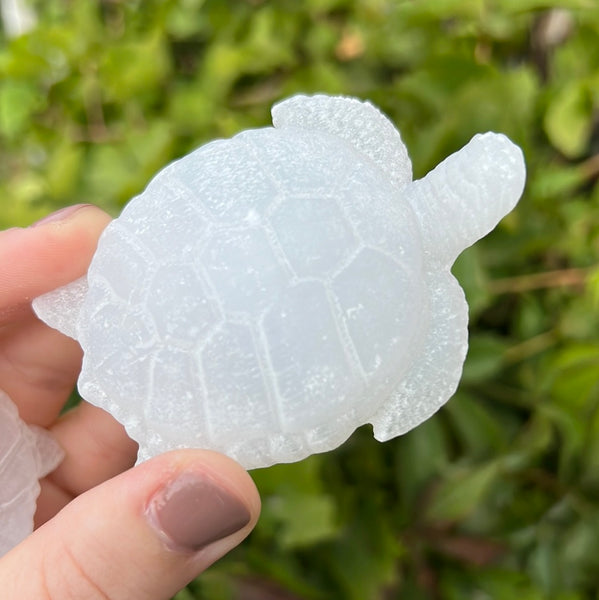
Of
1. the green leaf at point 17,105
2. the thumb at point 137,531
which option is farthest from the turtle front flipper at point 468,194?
the green leaf at point 17,105

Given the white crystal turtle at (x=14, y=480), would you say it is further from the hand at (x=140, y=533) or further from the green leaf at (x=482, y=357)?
the green leaf at (x=482, y=357)

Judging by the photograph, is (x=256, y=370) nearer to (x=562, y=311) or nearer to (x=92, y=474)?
(x=92, y=474)

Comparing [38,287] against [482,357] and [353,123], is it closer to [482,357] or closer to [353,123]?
[353,123]

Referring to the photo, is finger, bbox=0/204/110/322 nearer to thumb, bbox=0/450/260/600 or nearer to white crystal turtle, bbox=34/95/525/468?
white crystal turtle, bbox=34/95/525/468

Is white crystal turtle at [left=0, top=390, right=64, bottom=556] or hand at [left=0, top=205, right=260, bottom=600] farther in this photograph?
white crystal turtle at [left=0, top=390, right=64, bottom=556]

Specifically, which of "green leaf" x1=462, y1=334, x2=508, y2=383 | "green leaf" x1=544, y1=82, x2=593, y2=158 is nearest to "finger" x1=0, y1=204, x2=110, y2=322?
"green leaf" x1=462, y1=334, x2=508, y2=383

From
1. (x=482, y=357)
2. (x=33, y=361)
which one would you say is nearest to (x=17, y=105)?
(x=33, y=361)
